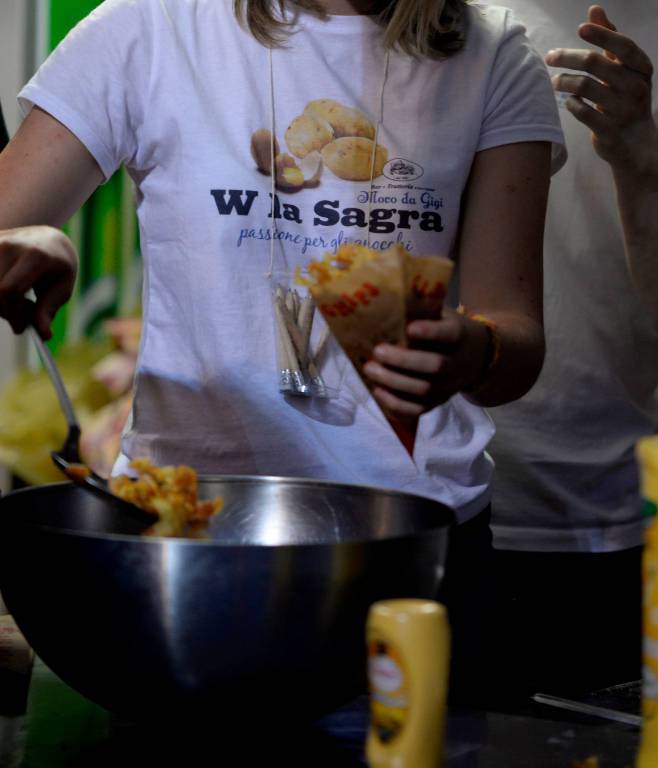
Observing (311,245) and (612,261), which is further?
(612,261)

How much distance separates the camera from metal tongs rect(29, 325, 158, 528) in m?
1.25

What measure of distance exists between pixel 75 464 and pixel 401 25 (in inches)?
32.1

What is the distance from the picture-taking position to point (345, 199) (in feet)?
5.43

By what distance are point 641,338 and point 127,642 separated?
162cm

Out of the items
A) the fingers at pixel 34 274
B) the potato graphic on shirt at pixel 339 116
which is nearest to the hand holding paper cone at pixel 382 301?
the fingers at pixel 34 274

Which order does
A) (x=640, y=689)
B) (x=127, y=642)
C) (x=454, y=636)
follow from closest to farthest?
(x=127, y=642), (x=640, y=689), (x=454, y=636)

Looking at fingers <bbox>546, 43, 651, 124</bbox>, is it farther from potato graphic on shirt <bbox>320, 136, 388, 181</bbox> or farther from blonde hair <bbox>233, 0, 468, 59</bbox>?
potato graphic on shirt <bbox>320, 136, 388, 181</bbox>

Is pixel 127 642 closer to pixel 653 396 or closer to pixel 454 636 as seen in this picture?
pixel 454 636

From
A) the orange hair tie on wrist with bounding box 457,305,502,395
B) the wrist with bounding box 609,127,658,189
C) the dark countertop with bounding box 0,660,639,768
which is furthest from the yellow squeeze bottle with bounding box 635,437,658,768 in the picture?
the wrist with bounding box 609,127,658,189

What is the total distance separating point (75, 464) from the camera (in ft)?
4.17

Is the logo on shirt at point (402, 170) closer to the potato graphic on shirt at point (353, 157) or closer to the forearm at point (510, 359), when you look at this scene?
the potato graphic on shirt at point (353, 157)

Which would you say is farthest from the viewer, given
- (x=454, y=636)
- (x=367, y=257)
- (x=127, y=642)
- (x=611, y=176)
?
(x=611, y=176)

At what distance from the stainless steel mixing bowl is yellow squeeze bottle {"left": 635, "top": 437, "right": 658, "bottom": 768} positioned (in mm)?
216

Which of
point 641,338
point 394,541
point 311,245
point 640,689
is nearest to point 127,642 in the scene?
point 394,541
